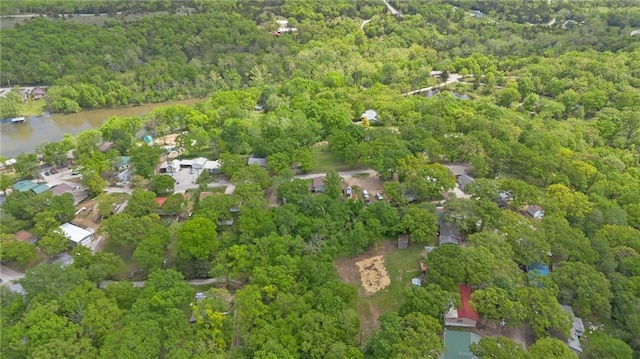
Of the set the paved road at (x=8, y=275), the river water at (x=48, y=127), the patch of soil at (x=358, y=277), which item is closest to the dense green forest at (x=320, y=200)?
the patch of soil at (x=358, y=277)

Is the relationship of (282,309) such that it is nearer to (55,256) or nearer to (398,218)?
(398,218)

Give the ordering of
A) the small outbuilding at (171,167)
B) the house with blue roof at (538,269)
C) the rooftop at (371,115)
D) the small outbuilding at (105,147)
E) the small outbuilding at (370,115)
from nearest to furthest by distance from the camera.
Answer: the house with blue roof at (538,269), the small outbuilding at (171,167), the small outbuilding at (105,147), the small outbuilding at (370,115), the rooftop at (371,115)

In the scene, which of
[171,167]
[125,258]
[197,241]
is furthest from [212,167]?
[197,241]

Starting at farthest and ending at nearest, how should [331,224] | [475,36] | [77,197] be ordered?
[475,36]
[77,197]
[331,224]

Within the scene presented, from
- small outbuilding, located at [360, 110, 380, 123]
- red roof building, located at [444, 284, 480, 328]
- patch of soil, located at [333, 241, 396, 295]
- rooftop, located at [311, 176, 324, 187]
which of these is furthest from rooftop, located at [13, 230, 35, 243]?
small outbuilding, located at [360, 110, 380, 123]

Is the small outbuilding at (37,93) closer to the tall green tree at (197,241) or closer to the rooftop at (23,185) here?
the rooftop at (23,185)

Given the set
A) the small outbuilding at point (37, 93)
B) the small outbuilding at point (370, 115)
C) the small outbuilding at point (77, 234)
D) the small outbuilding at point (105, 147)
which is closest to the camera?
the small outbuilding at point (77, 234)

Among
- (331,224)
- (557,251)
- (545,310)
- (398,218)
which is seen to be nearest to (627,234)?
(557,251)
